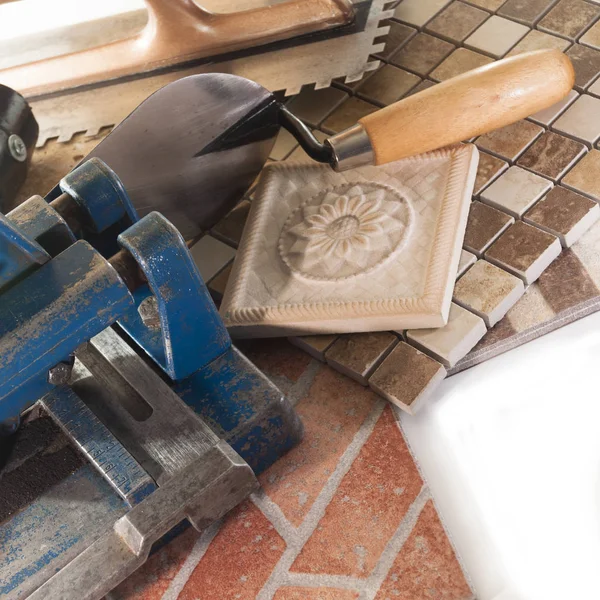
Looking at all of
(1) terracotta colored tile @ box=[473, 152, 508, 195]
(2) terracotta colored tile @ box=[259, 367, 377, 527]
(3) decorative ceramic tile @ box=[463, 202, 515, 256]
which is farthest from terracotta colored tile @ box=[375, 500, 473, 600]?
(1) terracotta colored tile @ box=[473, 152, 508, 195]

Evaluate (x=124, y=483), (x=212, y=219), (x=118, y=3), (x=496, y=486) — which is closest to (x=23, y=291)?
(x=124, y=483)

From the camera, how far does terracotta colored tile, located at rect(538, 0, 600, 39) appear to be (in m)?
1.19

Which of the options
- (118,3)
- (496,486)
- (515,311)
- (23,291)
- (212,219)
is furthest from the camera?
(118,3)

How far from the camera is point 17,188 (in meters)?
1.17

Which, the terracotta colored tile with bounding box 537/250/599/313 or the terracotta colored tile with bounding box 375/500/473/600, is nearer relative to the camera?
the terracotta colored tile with bounding box 375/500/473/600

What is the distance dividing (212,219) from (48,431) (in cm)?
38

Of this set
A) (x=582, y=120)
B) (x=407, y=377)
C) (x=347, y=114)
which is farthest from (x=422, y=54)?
(x=407, y=377)

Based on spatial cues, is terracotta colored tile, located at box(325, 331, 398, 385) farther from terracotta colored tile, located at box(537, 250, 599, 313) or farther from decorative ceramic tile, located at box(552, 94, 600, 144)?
decorative ceramic tile, located at box(552, 94, 600, 144)

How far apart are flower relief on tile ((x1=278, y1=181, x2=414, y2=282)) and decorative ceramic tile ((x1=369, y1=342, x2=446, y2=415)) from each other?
11 cm

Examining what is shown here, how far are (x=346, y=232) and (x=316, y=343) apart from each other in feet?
0.49

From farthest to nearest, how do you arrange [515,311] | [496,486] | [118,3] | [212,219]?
[118,3]
[212,219]
[515,311]
[496,486]

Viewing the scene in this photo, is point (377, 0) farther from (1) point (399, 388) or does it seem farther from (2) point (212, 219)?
(1) point (399, 388)

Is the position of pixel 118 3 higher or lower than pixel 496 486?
higher

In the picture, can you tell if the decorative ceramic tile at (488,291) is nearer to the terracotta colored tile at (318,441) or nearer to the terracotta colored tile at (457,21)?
the terracotta colored tile at (318,441)
